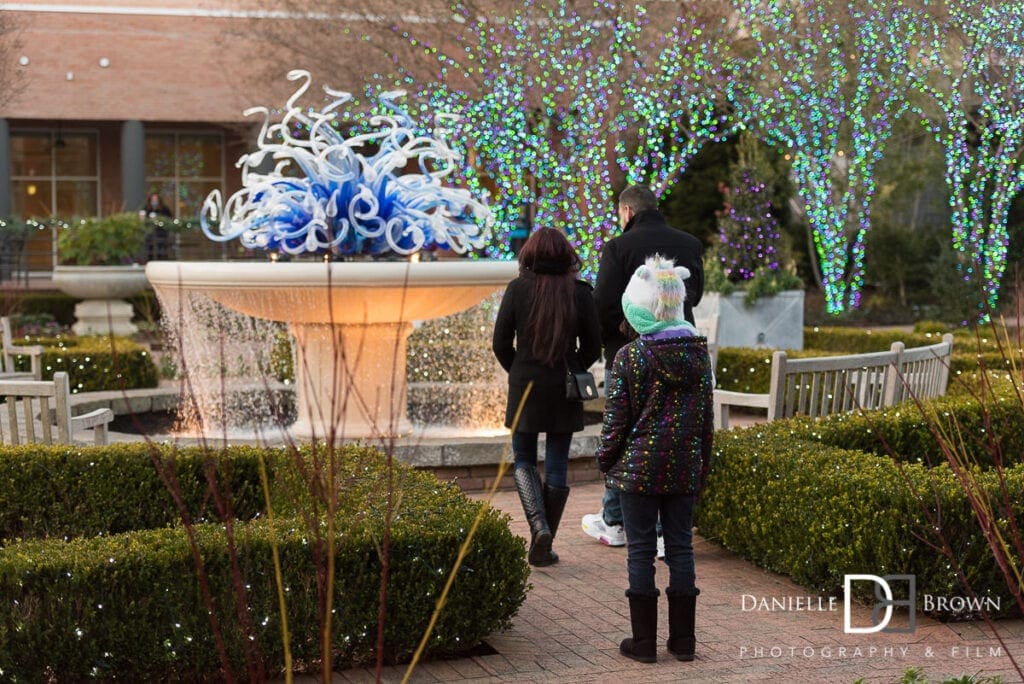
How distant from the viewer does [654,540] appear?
4910 mm

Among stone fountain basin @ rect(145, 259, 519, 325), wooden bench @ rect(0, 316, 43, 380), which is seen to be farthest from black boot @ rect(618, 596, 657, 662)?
wooden bench @ rect(0, 316, 43, 380)

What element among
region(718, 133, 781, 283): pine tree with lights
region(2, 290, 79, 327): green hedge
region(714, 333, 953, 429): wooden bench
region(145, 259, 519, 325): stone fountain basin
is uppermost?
region(718, 133, 781, 283): pine tree with lights

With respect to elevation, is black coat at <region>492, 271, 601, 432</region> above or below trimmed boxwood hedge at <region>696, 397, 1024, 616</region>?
above

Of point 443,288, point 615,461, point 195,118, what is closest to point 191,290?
point 443,288

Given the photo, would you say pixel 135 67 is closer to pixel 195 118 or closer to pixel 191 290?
pixel 195 118

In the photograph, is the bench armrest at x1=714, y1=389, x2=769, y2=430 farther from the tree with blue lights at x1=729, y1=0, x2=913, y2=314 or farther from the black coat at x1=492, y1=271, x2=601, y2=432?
the tree with blue lights at x1=729, y1=0, x2=913, y2=314

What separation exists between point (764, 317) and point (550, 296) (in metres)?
11.9

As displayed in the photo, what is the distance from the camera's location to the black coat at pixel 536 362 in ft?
20.1

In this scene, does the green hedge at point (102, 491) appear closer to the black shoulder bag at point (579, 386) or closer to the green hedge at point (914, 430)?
the black shoulder bag at point (579, 386)

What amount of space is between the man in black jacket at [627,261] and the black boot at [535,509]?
376mm

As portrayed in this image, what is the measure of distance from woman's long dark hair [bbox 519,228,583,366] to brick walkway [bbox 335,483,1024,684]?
1.01m

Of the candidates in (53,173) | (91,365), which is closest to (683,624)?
(91,365)

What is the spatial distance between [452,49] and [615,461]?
19143 mm

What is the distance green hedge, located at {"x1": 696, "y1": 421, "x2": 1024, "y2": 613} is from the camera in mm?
5195
